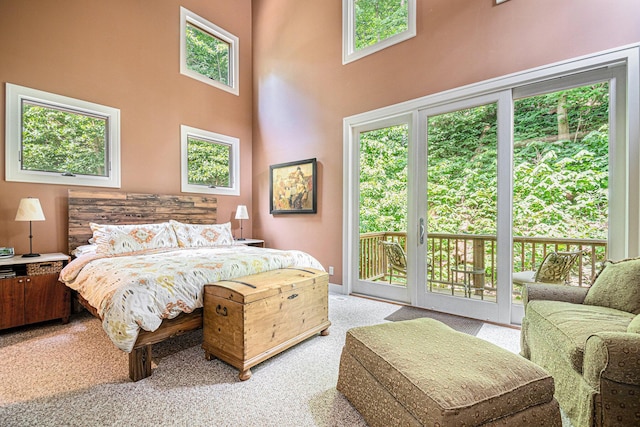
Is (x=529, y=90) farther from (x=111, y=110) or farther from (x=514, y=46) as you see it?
(x=111, y=110)

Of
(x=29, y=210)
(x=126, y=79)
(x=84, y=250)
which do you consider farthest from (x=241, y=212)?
(x=29, y=210)

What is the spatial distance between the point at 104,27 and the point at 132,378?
4165 millimetres

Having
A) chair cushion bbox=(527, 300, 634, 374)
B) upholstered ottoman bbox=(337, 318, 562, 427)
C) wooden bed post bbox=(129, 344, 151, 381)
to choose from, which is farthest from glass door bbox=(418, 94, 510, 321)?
wooden bed post bbox=(129, 344, 151, 381)

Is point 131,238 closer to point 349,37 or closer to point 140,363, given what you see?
point 140,363

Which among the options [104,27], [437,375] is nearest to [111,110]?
[104,27]

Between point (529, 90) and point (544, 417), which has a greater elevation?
point (529, 90)

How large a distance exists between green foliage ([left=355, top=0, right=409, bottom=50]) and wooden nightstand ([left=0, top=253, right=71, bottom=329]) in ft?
14.4

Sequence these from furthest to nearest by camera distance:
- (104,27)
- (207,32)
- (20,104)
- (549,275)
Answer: (207,32)
(104,27)
(20,104)
(549,275)

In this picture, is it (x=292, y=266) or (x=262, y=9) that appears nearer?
(x=292, y=266)

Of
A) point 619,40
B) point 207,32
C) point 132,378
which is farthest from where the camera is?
point 207,32

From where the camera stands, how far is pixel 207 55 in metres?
4.83

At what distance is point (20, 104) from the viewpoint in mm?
3113

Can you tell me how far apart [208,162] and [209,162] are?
0.02 metres

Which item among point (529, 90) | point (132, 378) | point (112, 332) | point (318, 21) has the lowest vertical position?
point (132, 378)
